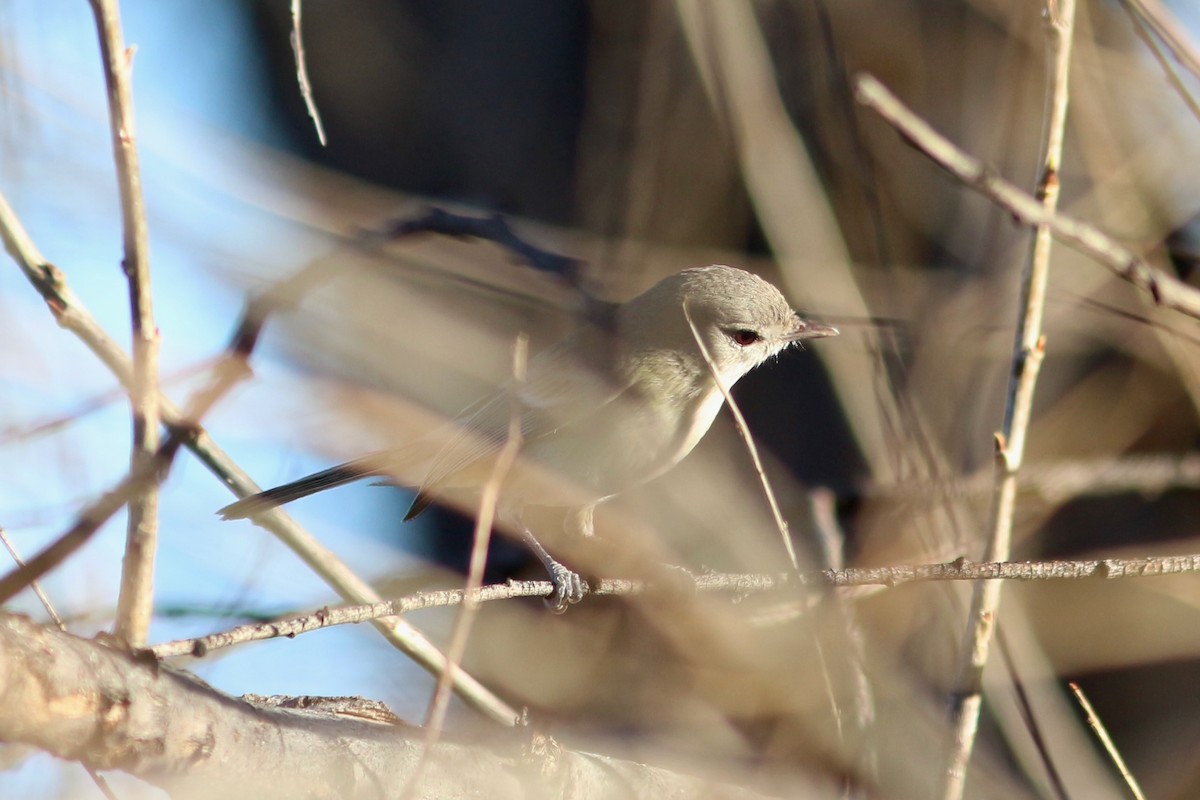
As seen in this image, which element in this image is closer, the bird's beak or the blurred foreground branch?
the blurred foreground branch

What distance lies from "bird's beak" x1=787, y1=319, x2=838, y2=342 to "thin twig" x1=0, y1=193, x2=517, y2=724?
173 centimetres

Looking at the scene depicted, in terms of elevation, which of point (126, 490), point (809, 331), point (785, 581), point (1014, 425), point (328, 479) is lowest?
Result: point (126, 490)

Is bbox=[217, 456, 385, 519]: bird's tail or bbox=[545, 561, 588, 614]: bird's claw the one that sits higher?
bbox=[217, 456, 385, 519]: bird's tail

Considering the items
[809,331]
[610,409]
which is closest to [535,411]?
[610,409]

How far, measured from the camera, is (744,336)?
359cm

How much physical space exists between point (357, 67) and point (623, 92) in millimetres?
1710

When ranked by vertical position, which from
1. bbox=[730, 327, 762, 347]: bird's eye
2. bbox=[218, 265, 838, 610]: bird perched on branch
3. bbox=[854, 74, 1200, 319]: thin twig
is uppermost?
bbox=[730, 327, 762, 347]: bird's eye

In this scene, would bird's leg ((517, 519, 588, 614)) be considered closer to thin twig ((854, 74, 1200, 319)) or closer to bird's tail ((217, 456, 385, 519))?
bird's tail ((217, 456, 385, 519))

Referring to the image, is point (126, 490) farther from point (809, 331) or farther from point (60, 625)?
point (809, 331)

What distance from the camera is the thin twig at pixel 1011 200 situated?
104 centimetres

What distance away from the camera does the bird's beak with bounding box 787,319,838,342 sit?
3.45 m

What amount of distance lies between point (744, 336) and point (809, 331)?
0.23 metres

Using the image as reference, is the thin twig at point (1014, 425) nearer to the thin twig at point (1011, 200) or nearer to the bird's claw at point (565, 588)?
the thin twig at point (1011, 200)

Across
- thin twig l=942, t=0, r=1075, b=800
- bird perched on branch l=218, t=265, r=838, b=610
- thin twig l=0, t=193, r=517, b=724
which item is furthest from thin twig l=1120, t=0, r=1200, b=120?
bird perched on branch l=218, t=265, r=838, b=610
